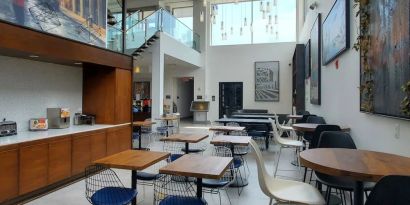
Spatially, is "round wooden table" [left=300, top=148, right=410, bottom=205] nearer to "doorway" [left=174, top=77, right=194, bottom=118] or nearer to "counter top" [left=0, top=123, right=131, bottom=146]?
"counter top" [left=0, top=123, right=131, bottom=146]

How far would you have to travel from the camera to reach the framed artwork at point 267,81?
45.0 ft

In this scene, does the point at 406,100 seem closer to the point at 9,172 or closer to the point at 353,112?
the point at 353,112

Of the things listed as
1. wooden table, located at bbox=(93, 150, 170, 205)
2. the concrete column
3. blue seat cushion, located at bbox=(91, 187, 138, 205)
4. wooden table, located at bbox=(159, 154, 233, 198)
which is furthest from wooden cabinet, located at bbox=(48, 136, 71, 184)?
the concrete column

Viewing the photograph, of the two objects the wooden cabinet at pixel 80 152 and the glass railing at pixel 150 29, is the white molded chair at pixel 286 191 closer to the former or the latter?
the wooden cabinet at pixel 80 152

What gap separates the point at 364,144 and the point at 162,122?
699cm

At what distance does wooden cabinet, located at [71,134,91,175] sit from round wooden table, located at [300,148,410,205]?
12.0ft

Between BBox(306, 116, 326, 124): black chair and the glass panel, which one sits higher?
the glass panel

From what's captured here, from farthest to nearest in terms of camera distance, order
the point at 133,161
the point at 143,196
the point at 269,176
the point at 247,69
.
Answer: the point at 247,69 → the point at 143,196 → the point at 133,161 → the point at 269,176

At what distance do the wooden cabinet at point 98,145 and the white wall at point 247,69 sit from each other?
9448 mm

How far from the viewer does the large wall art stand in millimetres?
3840

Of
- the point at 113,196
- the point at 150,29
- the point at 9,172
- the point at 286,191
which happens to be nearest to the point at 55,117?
the point at 9,172

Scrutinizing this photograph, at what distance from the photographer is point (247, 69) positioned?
14.1 m

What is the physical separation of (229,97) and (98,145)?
33.0ft

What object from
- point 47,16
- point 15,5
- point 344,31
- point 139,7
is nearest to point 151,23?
point 139,7
